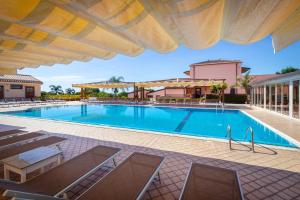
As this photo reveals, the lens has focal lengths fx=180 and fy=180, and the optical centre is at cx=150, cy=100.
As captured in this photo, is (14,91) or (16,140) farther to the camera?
(14,91)

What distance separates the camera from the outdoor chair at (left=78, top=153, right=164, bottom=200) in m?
2.11

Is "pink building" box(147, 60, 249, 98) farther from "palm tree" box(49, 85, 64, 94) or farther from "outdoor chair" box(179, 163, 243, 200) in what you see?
"outdoor chair" box(179, 163, 243, 200)

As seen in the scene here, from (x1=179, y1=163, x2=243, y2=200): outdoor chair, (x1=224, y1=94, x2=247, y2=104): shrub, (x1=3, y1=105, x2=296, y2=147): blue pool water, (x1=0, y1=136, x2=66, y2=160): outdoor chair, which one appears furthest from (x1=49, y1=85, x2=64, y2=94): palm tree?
(x1=179, y1=163, x2=243, y2=200): outdoor chair

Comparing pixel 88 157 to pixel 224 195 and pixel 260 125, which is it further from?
pixel 260 125

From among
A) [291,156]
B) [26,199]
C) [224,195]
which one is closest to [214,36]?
[224,195]

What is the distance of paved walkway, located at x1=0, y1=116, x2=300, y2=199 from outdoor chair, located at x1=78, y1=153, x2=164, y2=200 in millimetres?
415

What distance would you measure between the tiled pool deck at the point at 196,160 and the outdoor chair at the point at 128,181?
0.41 metres

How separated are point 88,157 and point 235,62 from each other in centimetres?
3012

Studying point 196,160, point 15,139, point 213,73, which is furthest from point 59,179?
point 213,73

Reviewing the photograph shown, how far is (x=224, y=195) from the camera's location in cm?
212

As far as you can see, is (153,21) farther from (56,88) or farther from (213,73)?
(56,88)

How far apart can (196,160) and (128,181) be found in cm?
215

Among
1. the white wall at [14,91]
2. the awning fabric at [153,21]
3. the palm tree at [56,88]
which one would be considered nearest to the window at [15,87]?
the white wall at [14,91]

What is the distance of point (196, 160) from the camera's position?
409cm
